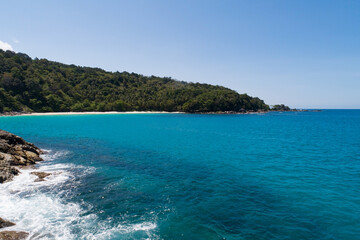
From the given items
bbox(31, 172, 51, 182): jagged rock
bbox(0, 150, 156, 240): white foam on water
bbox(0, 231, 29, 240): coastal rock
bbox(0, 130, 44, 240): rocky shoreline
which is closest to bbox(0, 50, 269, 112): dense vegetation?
bbox(0, 130, 44, 240): rocky shoreline

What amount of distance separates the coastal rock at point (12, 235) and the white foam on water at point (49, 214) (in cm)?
37

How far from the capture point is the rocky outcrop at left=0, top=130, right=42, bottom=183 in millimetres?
21955

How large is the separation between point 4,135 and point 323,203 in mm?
41869

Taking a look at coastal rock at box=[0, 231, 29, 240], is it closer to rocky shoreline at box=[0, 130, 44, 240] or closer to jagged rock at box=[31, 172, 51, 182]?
rocky shoreline at box=[0, 130, 44, 240]

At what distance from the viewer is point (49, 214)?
1488 centimetres

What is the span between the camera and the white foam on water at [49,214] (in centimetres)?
1261

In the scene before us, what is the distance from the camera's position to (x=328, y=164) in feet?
94.5

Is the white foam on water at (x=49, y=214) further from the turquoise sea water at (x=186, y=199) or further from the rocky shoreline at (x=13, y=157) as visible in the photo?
the rocky shoreline at (x=13, y=157)

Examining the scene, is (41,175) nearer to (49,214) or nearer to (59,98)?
(49,214)

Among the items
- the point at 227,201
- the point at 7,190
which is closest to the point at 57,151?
the point at 7,190

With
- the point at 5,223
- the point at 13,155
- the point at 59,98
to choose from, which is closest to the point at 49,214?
the point at 5,223

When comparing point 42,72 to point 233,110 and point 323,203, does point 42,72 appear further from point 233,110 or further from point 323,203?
point 323,203

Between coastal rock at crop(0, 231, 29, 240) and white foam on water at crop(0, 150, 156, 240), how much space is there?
366mm

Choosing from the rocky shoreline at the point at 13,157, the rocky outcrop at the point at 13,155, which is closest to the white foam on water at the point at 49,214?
the rocky shoreline at the point at 13,157
